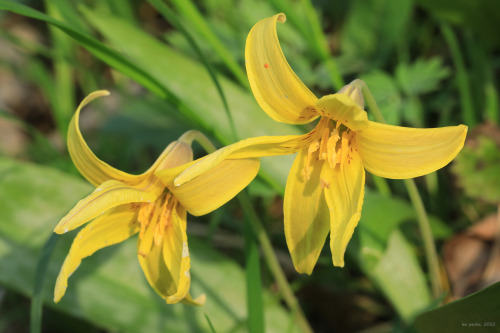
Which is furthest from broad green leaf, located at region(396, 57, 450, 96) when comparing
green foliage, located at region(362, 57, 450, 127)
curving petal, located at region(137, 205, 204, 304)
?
curving petal, located at region(137, 205, 204, 304)

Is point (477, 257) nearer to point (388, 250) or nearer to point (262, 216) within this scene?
point (388, 250)

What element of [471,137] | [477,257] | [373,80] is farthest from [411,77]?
[477,257]

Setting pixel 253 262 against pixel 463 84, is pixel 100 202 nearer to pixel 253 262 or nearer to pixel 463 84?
pixel 253 262

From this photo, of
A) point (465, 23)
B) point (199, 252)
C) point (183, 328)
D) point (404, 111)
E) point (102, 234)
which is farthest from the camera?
point (465, 23)

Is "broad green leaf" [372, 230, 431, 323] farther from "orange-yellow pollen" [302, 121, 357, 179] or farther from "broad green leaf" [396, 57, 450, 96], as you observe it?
"broad green leaf" [396, 57, 450, 96]

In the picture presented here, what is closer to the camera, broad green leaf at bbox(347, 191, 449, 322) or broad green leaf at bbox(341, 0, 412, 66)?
broad green leaf at bbox(347, 191, 449, 322)

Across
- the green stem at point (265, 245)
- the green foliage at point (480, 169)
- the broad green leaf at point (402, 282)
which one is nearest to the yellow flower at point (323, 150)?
the green stem at point (265, 245)
